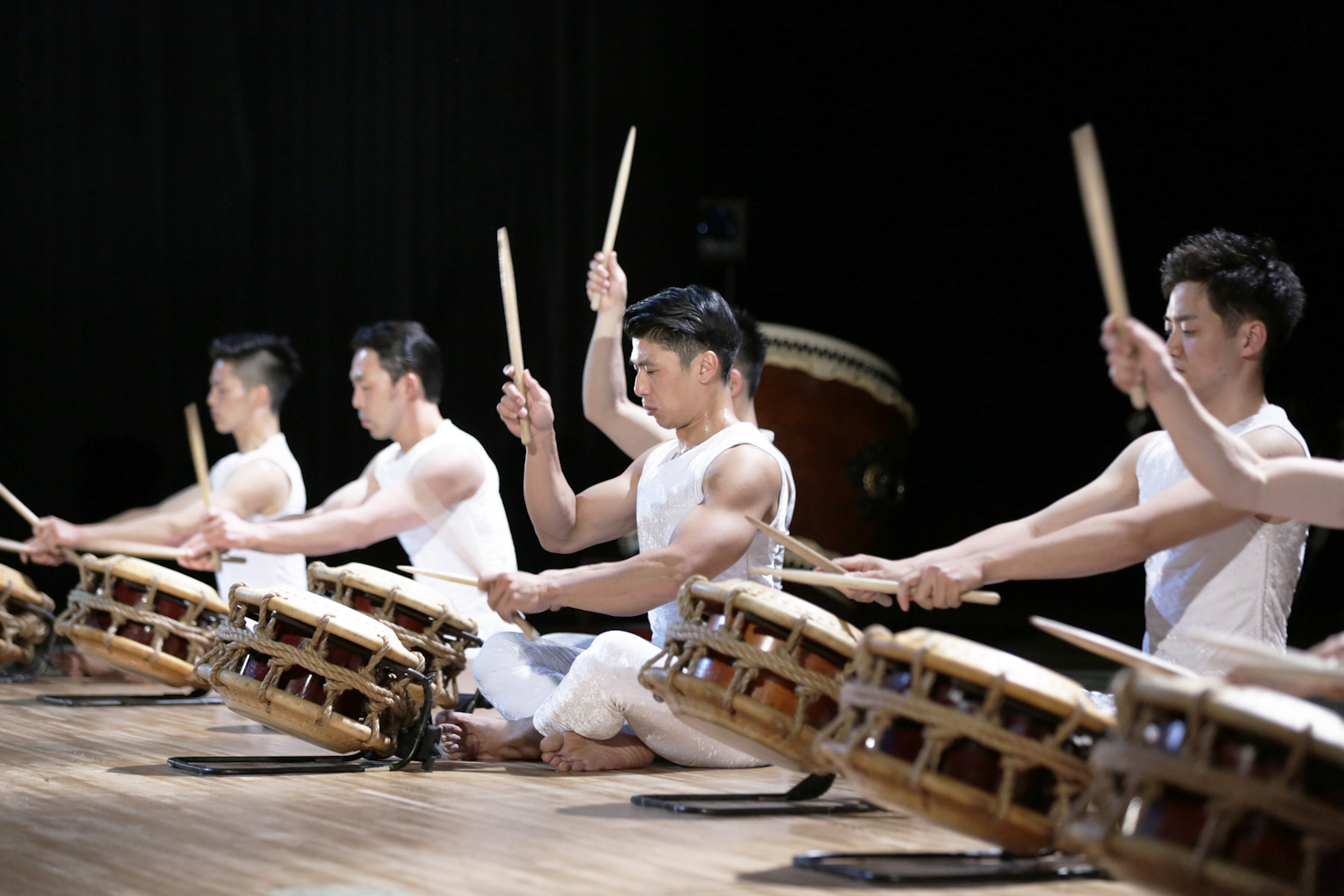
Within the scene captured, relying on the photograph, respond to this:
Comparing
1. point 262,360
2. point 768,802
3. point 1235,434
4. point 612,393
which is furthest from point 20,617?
point 1235,434

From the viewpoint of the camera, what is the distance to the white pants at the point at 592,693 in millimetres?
3238

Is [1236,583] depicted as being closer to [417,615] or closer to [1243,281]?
[1243,281]

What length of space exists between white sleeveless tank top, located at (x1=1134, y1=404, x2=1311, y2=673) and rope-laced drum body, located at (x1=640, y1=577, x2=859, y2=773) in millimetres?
703

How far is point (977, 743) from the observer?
2.09m

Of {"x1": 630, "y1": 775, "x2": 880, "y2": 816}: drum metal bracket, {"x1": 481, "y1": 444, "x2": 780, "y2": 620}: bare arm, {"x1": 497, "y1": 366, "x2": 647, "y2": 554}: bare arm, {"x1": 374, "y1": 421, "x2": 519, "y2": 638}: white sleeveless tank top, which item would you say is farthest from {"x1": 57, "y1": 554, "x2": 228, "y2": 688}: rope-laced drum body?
{"x1": 630, "y1": 775, "x2": 880, "y2": 816}: drum metal bracket

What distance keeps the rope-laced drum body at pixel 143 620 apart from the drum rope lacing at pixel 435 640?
2.88 ft

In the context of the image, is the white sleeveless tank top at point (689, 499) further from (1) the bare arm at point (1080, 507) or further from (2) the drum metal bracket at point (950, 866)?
(2) the drum metal bracket at point (950, 866)

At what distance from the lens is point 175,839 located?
2439mm

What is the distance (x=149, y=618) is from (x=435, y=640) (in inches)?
44.4

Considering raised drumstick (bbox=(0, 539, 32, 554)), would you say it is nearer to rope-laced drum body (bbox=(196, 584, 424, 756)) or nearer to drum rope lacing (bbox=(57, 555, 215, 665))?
drum rope lacing (bbox=(57, 555, 215, 665))

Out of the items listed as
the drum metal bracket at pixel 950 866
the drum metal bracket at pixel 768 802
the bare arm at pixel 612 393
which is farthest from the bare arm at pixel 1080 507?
the bare arm at pixel 612 393

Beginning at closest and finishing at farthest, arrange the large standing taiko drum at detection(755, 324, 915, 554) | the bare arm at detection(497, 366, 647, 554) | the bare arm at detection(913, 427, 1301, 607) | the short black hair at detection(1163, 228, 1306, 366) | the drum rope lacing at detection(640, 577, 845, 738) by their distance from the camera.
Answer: the drum rope lacing at detection(640, 577, 845, 738) → the bare arm at detection(913, 427, 1301, 607) → the short black hair at detection(1163, 228, 1306, 366) → the bare arm at detection(497, 366, 647, 554) → the large standing taiko drum at detection(755, 324, 915, 554)

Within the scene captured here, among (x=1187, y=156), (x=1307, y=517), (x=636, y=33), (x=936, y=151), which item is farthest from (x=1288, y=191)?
(x=1307, y=517)

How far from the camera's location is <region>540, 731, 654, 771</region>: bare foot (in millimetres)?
3340
